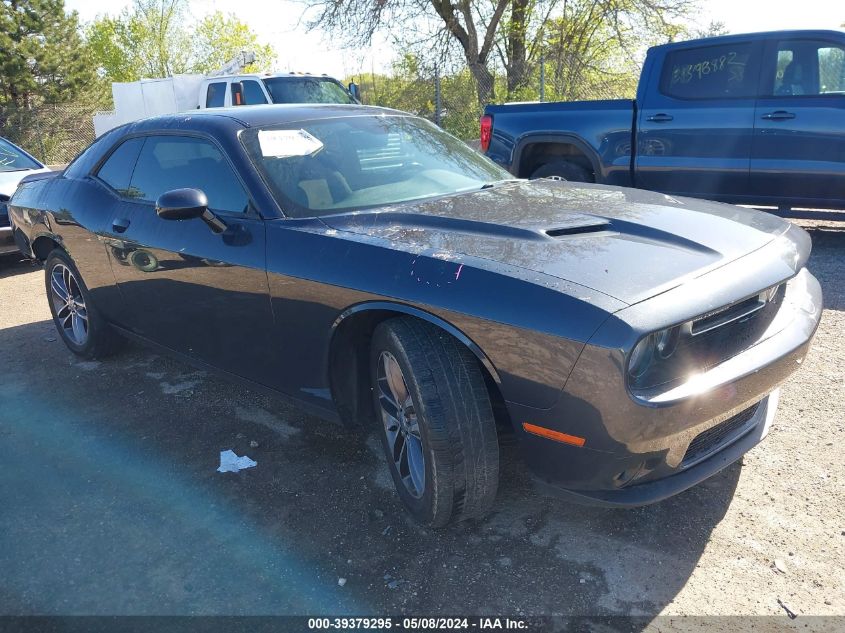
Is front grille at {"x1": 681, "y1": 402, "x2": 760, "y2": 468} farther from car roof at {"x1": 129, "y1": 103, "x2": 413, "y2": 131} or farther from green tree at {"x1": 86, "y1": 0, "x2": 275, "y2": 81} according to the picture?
green tree at {"x1": 86, "y1": 0, "x2": 275, "y2": 81}

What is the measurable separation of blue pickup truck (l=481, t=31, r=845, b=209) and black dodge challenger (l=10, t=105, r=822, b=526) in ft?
10.4

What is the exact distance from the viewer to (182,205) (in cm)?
295

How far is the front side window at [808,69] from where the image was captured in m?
5.80

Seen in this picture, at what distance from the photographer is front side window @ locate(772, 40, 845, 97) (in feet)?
19.0

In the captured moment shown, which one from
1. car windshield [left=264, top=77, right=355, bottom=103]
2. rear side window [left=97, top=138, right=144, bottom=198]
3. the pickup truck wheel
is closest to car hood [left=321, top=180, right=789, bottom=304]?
rear side window [left=97, top=138, right=144, bottom=198]

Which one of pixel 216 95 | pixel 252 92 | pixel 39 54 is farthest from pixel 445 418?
pixel 39 54

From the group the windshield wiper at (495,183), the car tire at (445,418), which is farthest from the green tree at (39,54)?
A: the car tire at (445,418)

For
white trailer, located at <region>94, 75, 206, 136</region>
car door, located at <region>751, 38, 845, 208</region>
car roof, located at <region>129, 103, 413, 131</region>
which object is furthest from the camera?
white trailer, located at <region>94, 75, 206, 136</region>

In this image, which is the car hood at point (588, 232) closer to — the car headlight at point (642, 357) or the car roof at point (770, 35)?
the car headlight at point (642, 357)

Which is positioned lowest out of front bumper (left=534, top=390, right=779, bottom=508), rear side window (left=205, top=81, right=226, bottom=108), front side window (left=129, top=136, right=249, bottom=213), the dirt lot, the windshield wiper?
the dirt lot

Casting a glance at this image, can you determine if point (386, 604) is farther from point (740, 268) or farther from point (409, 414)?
point (740, 268)

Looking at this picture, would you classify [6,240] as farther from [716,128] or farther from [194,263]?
[716,128]

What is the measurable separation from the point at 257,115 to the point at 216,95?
11.1m

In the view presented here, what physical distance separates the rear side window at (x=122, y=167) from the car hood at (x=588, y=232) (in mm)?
1731
